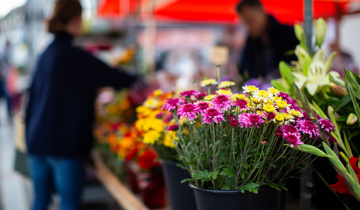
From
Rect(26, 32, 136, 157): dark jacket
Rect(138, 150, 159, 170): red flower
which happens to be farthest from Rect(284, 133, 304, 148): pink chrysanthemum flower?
Rect(26, 32, 136, 157): dark jacket

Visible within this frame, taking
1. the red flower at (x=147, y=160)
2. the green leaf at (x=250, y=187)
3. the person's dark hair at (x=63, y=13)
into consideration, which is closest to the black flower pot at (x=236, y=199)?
the green leaf at (x=250, y=187)

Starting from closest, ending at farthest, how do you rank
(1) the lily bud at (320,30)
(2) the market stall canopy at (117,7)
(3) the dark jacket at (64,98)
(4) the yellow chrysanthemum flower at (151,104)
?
(1) the lily bud at (320,30)
(4) the yellow chrysanthemum flower at (151,104)
(3) the dark jacket at (64,98)
(2) the market stall canopy at (117,7)

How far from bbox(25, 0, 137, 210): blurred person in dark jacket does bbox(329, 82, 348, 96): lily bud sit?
1331 millimetres

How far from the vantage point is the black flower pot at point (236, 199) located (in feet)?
2.89

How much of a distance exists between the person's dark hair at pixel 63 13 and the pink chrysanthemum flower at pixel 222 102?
4.75 feet

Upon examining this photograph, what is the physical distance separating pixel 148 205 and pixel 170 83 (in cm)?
105

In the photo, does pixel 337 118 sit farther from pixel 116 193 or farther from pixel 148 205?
pixel 116 193

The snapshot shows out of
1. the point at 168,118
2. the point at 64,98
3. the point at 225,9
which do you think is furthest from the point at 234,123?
the point at 225,9

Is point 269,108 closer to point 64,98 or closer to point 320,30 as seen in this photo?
point 320,30

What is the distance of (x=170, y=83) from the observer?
2.52 meters

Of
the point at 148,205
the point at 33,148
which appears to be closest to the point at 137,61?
the point at 33,148

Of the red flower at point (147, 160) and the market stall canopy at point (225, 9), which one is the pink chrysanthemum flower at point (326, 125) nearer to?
the red flower at point (147, 160)

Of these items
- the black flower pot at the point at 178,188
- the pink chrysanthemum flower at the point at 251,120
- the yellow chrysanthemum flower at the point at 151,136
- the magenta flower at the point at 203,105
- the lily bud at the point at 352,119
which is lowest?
the black flower pot at the point at 178,188

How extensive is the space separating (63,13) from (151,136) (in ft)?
3.82
